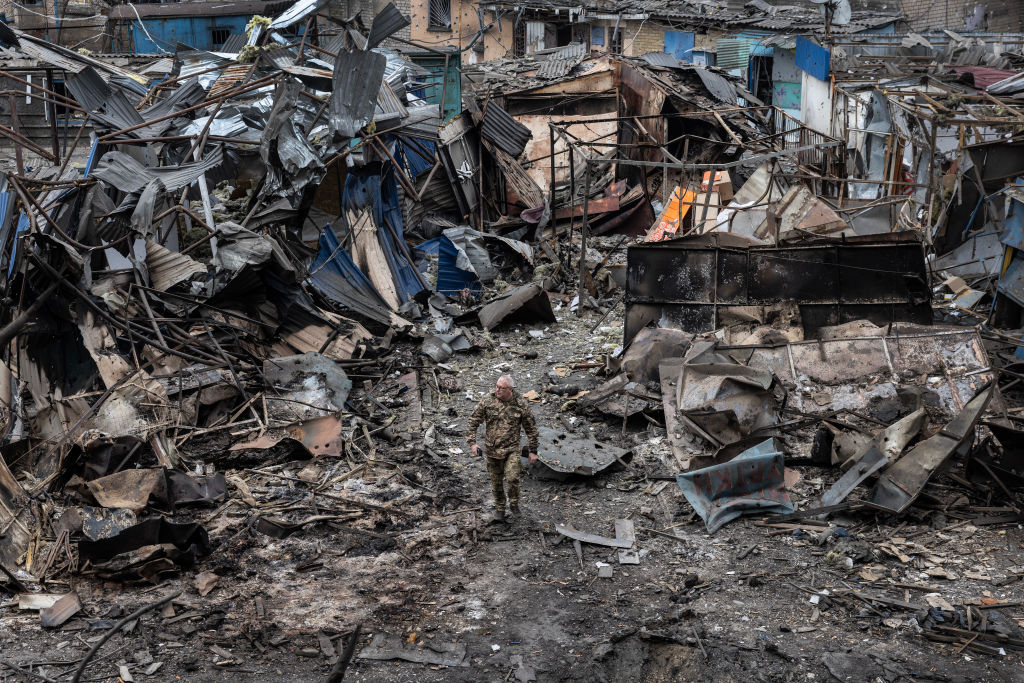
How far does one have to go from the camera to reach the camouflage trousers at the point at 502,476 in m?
7.92

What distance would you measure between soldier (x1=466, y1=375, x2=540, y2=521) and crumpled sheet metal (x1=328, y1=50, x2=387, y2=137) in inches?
240

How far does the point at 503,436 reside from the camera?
792 cm

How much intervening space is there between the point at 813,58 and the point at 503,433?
19.3 m

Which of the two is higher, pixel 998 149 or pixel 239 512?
pixel 998 149

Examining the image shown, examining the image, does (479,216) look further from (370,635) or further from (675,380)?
(370,635)

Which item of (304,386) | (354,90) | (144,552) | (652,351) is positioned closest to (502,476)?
(144,552)

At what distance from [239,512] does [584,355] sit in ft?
19.2

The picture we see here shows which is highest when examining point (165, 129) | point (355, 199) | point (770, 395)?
point (165, 129)

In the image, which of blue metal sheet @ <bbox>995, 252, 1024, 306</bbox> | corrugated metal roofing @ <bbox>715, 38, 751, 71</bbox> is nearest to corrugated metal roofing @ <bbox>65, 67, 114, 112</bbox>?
blue metal sheet @ <bbox>995, 252, 1024, 306</bbox>

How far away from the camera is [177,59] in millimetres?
15953

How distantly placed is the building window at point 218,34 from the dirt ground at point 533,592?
1958cm

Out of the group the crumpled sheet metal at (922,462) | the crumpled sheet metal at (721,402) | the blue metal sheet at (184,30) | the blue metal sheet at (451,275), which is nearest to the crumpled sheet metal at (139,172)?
the blue metal sheet at (451,275)

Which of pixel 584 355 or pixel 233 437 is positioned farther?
pixel 584 355

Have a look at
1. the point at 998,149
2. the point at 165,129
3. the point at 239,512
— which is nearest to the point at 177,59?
the point at 165,129
